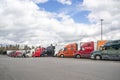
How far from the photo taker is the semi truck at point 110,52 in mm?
30531

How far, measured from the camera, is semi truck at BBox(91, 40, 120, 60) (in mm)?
30531

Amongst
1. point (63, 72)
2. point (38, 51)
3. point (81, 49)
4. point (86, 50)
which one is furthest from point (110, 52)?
point (38, 51)

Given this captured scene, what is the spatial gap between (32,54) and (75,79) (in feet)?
150

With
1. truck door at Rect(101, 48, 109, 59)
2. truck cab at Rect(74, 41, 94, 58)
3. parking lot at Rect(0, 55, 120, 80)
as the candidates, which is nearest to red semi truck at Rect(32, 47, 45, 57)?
truck cab at Rect(74, 41, 94, 58)

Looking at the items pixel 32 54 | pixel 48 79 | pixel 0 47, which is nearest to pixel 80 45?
pixel 32 54

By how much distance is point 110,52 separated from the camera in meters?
31.4

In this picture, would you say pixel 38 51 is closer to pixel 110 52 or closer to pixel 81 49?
pixel 81 49

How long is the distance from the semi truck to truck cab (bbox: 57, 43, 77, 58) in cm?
921

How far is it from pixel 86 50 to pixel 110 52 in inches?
305

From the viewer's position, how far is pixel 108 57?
103 ft

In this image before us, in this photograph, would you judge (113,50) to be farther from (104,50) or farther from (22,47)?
(22,47)

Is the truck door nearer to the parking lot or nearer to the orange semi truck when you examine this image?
the orange semi truck

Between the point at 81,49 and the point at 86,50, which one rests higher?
the point at 81,49

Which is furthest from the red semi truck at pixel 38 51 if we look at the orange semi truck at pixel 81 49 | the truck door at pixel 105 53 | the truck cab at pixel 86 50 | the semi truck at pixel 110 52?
the truck door at pixel 105 53
